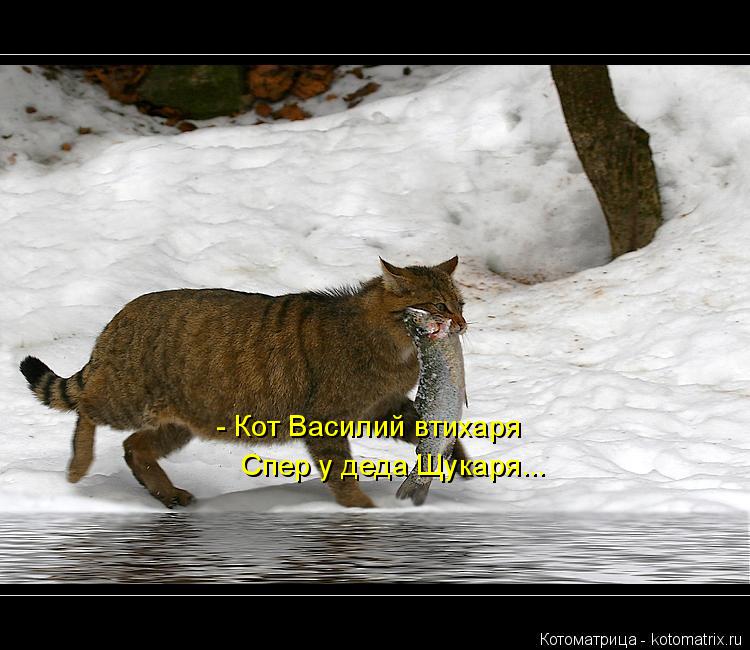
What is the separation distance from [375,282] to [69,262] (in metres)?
4.24

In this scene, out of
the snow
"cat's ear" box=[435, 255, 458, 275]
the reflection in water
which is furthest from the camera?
the snow

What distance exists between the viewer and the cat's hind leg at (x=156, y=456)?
5523 mm

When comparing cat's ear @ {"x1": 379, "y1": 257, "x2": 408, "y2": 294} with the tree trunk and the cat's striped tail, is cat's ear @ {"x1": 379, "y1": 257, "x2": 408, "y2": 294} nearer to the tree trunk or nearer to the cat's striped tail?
the cat's striped tail

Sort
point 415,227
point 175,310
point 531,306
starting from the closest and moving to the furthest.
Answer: point 175,310 → point 531,306 → point 415,227

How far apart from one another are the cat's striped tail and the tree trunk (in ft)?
16.4

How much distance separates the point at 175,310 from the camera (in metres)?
5.57

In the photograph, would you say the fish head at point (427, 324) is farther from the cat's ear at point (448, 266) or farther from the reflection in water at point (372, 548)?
the reflection in water at point (372, 548)

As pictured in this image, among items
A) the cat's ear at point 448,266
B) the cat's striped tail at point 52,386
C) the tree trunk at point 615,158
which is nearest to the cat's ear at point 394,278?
the cat's ear at point 448,266

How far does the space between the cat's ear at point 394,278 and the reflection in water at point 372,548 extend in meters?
1.10

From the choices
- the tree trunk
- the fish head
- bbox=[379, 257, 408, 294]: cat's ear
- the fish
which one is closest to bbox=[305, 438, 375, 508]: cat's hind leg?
the fish

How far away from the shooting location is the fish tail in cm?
511
